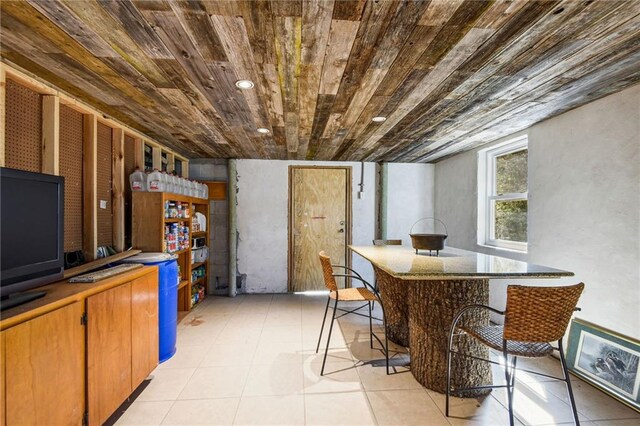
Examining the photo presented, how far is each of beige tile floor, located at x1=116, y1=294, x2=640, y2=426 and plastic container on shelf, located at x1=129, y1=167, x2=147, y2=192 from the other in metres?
1.70

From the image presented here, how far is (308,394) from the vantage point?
2.07 m

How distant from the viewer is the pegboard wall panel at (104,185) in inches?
103

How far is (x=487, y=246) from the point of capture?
363 cm

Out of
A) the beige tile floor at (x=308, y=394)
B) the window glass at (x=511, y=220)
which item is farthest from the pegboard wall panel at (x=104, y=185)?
the window glass at (x=511, y=220)

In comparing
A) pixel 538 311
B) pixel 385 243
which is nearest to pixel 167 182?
pixel 385 243

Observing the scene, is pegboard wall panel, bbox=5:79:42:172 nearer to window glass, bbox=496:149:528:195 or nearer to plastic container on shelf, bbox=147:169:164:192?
plastic container on shelf, bbox=147:169:164:192

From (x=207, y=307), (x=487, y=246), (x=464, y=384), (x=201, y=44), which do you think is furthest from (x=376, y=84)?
(x=207, y=307)

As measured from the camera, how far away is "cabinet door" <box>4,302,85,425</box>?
115 cm

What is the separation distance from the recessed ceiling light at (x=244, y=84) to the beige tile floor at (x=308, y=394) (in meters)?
2.28

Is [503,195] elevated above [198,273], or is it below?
above

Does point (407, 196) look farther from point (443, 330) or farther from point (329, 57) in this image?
point (329, 57)

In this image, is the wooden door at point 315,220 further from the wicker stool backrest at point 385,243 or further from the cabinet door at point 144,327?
the cabinet door at point 144,327

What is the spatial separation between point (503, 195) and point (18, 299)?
4377 millimetres

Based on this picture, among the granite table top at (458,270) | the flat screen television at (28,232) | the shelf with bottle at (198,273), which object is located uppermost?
the flat screen television at (28,232)
